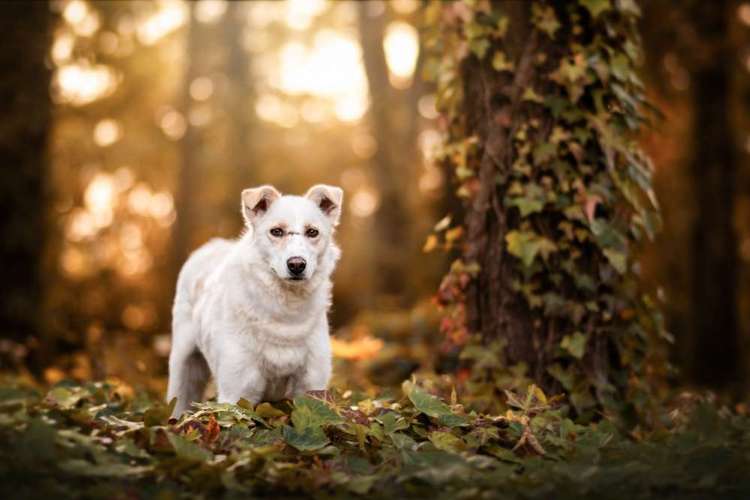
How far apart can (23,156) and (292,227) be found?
29.5ft

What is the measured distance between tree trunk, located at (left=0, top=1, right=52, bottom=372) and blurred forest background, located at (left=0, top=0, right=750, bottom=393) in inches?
0.9

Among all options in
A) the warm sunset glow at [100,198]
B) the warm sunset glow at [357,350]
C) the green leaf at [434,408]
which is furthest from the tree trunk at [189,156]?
the green leaf at [434,408]

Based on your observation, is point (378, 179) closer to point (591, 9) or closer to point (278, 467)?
point (591, 9)

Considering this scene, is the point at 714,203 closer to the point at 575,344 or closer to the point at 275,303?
the point at 575,344

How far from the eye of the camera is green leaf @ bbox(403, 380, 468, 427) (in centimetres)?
527

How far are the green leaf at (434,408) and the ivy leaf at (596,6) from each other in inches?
127

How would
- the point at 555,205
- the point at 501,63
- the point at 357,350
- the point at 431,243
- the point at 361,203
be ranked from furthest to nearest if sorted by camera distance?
the point at 361,203, the point at 357,350, the point at 431,243, the point at 501,63, the point at 555,205

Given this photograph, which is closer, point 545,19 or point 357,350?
point 545,19

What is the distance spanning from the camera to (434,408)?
5.35 m

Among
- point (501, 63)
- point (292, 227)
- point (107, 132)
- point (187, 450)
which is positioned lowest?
point (187, 450)

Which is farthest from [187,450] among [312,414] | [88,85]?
[88,85]

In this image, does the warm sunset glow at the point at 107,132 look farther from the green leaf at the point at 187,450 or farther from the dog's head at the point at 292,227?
the green leaf at the point at 187,450

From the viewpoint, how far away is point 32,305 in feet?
43.4

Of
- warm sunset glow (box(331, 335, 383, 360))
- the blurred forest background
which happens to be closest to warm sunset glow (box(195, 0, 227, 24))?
the blurred forest background
